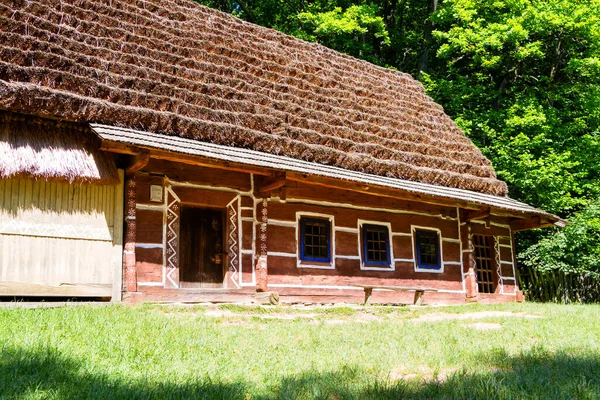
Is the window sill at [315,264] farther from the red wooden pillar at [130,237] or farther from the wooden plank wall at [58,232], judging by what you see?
the wooden plank wall at [58,232]

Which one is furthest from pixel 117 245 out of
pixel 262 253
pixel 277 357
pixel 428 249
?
pixel 428 249

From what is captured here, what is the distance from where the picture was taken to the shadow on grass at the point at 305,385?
4.50 metres

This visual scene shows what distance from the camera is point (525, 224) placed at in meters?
16.7

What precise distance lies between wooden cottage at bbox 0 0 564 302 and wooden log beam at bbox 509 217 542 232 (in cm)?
9

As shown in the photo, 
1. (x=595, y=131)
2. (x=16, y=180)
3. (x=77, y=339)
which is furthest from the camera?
(x=595, y=131)

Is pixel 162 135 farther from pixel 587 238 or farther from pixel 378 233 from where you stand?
pixel 587 238

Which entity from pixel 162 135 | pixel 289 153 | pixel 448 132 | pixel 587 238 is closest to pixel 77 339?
pixel 162 135

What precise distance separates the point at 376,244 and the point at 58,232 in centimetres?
713

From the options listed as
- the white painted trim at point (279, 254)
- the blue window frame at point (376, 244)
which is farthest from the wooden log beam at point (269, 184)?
the blue window frame at point (376, 244)

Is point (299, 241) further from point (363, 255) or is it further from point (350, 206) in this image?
point (363, 255)

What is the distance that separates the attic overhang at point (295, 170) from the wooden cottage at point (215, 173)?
54mm

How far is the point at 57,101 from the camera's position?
30.3ft

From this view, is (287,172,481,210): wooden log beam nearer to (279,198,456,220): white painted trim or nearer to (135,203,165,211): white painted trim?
(279,198,456,220): white painted trim

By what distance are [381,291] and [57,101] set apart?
7.95 meters
